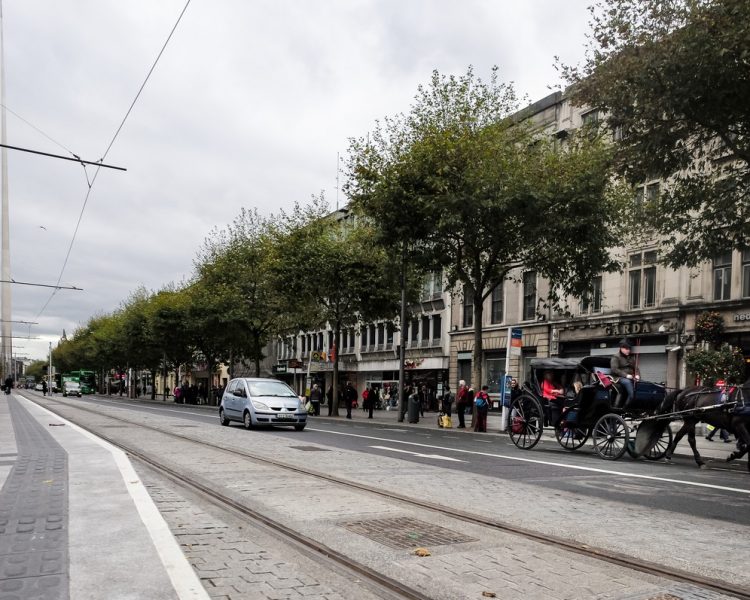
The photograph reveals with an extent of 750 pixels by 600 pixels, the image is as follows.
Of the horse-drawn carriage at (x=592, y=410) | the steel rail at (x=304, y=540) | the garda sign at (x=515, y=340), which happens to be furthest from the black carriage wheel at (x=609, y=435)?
the garda sign at (x=515, y=340)

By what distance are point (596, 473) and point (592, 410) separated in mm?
3195

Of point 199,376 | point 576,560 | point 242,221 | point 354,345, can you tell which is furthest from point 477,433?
point 199,376

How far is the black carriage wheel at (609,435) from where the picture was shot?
14.3 metres

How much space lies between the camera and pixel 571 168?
23.6 m

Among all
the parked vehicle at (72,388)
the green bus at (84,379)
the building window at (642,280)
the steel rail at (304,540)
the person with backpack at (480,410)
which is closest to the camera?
the steel rail at (304,540)

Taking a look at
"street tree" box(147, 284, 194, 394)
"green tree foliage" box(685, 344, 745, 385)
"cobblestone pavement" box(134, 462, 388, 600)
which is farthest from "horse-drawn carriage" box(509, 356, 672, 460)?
"street tree" box(147, 284, 194, 394)

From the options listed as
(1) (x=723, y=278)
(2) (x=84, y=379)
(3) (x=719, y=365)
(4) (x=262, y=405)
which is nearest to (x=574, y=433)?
(4) (x=262, y=405)

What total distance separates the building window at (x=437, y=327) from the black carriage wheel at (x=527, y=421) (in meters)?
31.0

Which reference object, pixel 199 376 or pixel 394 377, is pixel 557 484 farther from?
pixel 199 376

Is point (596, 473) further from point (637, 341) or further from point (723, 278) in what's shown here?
point (637, 341)

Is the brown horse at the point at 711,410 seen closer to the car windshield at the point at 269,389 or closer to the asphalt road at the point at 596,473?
the asphalt road at the point at 596,473

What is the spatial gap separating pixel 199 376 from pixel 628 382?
90166 mm

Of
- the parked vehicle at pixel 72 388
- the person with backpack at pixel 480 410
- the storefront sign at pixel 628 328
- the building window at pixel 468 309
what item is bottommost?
the parked vehicle at pixel 72 388

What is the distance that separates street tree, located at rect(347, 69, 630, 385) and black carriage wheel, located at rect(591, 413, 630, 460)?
30.1 ft
